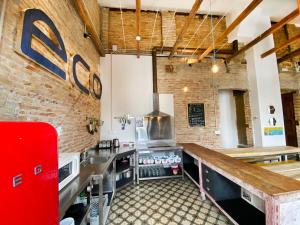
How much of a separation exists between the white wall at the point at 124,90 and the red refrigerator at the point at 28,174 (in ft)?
11.4

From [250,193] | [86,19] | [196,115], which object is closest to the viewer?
[250,193]

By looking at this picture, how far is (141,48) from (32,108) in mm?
3802

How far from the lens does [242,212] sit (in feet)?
6.73

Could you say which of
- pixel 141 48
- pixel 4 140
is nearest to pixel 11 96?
pixel 4 140

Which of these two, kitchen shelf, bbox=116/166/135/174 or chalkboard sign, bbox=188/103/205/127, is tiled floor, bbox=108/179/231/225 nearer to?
kitchen shelf, bbox=116/166/135/174

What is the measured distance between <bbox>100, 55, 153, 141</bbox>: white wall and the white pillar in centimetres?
272

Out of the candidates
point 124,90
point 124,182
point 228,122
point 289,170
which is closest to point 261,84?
point 228,122

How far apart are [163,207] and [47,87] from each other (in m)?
2.45

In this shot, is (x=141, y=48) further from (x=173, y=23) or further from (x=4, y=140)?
(x=4, y=140)

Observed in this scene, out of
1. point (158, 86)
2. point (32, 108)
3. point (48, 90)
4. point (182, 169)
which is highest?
point (158, 86)

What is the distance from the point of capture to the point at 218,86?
5008mm

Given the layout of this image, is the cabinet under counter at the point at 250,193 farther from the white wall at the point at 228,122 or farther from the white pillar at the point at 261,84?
the white wall at the point at 228,122

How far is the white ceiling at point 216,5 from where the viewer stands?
13.8ft

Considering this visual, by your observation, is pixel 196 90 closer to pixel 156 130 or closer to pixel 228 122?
pixel 156 130
